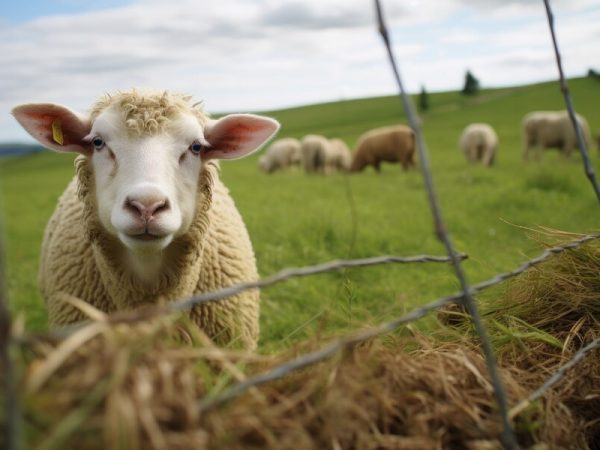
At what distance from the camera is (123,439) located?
979 millimetres

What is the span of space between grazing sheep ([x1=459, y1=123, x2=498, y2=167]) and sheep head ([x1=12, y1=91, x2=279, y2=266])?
825 inches

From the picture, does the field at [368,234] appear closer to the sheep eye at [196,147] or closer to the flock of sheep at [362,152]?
the sheep eye at [196,147]

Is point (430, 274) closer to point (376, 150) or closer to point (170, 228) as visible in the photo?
point (170, 228)

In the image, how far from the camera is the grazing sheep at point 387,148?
78.2 ft

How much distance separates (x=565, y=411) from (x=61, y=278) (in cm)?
278

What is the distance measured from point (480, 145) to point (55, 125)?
73.2 feet

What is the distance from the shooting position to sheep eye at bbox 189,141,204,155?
2895mm

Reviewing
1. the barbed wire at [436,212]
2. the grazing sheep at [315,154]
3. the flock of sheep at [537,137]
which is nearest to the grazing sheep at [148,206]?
the barbed wire at [436,212]

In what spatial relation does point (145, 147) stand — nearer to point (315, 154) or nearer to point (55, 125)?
point (55, 125)

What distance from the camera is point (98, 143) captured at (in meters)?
2.83

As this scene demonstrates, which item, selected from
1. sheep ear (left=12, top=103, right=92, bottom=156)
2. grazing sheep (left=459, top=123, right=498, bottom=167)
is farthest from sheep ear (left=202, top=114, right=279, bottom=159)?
grazing sheep (left=459, top=123, right=498, bottom=167)

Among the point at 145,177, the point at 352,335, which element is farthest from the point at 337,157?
the point at 352,335

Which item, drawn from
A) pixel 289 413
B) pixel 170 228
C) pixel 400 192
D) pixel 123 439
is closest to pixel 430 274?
pixel 170 228

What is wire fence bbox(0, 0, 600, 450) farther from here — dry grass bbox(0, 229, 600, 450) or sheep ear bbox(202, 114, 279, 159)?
sheep ear bbox(202, 114, 279, 159)
